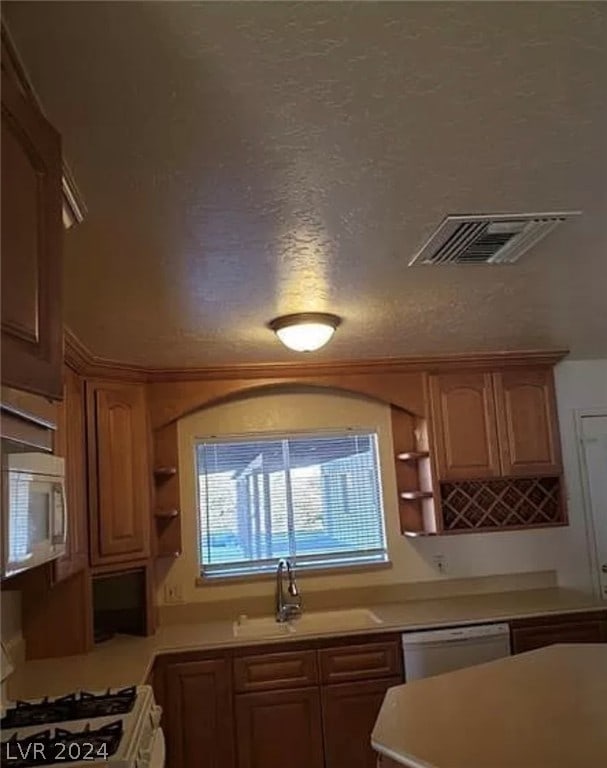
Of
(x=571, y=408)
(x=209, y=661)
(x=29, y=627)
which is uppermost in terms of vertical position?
(x=571, y=408)

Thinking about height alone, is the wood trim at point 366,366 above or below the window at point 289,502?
above

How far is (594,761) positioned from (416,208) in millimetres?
1502

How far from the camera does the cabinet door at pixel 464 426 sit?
13.7 feet

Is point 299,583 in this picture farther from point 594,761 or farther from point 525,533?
point 594,761

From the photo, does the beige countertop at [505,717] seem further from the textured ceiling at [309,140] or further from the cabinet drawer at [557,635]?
the textured ceiling at [309,140]

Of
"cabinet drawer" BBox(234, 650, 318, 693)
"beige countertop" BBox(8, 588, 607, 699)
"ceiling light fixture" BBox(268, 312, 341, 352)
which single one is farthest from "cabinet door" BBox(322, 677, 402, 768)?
"ceiling light fixture" BBox(268, 312, 341, 352)

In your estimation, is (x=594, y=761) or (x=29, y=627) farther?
(x=29, y=627)

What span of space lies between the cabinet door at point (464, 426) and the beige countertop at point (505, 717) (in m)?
1.49

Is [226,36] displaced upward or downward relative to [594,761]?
upward

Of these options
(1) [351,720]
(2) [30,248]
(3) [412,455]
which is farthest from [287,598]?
(2) [30,248]

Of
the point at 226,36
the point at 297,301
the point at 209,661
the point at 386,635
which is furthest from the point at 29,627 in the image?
the point at 226,36

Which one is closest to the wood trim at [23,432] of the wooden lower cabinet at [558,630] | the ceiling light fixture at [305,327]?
the ceiling light fixture at [305,327]

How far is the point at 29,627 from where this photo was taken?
3.46 meters

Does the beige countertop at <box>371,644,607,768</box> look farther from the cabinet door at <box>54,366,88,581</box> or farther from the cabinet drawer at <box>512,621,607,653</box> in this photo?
the cabinet door at <box>54,366,88,581</box>
